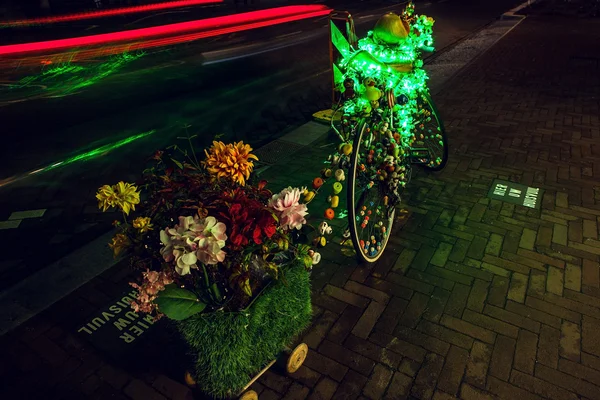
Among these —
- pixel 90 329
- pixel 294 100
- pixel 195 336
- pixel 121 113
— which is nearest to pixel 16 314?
pixel 90 329

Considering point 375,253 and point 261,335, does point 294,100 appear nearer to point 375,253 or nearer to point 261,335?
point 375,253

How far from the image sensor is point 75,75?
10078mm

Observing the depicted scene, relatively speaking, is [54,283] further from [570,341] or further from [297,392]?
[570,341]

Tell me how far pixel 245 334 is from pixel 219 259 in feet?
1.81

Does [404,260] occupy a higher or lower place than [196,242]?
lower

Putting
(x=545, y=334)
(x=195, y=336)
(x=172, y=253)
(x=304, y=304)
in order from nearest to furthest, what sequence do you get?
1. (x=172, y=253)
2. (x=195, y=336)
3. (x=304, y=304)
4. (x=545, y=334)

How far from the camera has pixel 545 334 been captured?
278cm

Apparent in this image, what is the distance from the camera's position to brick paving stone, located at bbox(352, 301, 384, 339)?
2887mm

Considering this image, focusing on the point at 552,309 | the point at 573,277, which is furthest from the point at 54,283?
the point at 573,277

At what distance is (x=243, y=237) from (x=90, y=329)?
1.97 metres

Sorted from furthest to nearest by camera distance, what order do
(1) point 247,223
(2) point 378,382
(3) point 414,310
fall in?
(3) point 414,310 → (2) point 378,382 → (1) point 247,223

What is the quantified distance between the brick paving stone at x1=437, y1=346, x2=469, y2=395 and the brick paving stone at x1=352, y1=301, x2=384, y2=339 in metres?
0.57

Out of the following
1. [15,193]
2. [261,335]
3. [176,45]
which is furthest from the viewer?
[176,45]

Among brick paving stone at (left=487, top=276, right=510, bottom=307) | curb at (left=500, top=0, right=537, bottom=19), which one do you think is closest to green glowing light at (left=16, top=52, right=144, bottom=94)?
brick paving stone at (left=487, top=276, right=510, bottom=307)
